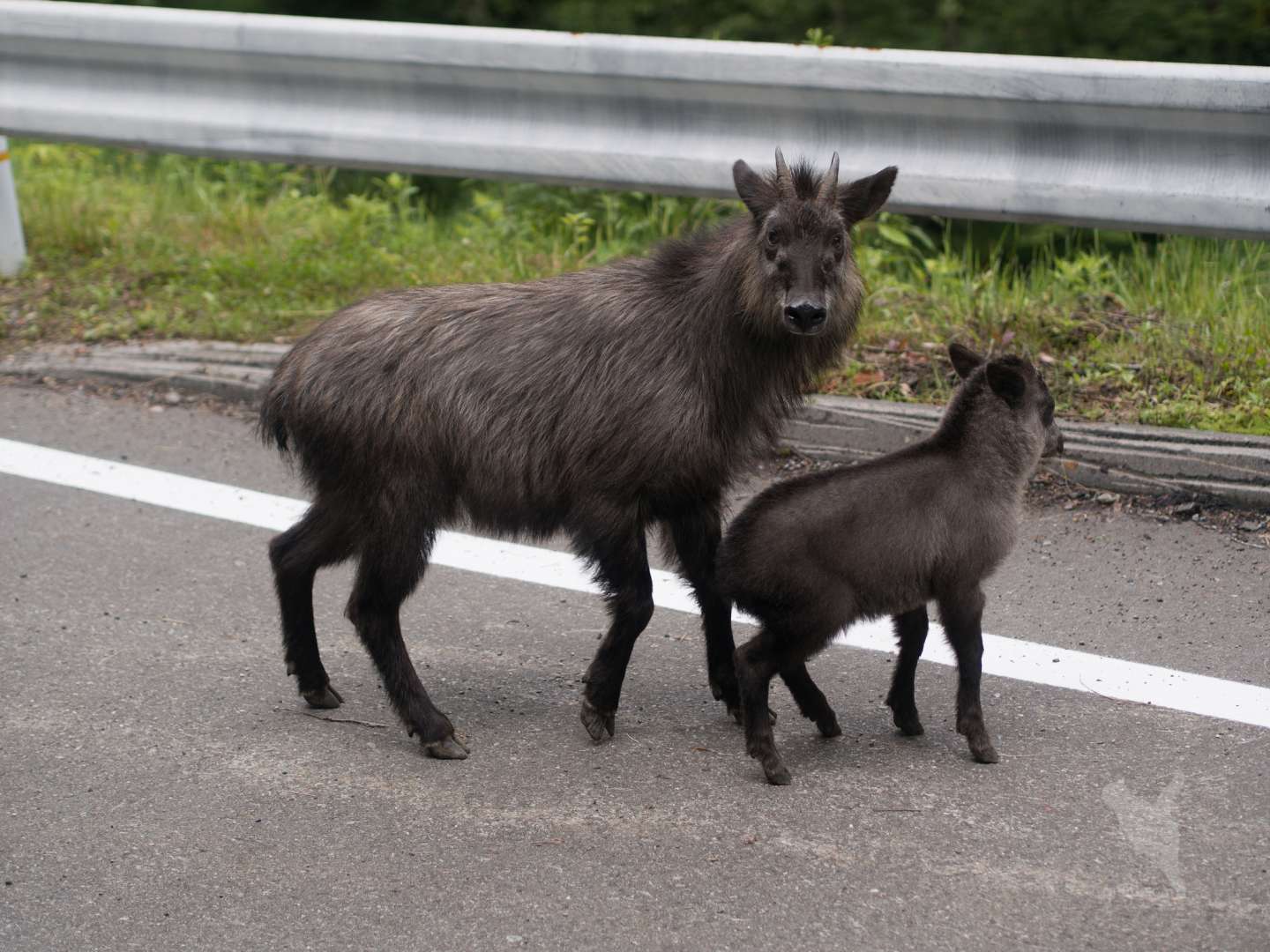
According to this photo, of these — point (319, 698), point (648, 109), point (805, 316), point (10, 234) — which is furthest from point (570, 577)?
point (10, 234)

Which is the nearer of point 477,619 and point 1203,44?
point 477,619

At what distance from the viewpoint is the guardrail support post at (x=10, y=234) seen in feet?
24.2

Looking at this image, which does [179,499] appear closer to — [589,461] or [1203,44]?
[589,461]

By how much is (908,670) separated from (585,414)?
1047 millimetres

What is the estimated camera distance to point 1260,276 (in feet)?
21.1

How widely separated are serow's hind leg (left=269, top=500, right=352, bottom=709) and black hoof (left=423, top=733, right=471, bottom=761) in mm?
428

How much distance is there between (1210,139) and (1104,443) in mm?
1077

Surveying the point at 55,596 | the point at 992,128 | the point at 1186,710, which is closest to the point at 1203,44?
the point at 992,128

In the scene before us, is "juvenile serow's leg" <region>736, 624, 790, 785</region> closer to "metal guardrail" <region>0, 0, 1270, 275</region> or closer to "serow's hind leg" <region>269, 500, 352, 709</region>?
"serow's hind leg" <region>269, 500, 352, 709</region>

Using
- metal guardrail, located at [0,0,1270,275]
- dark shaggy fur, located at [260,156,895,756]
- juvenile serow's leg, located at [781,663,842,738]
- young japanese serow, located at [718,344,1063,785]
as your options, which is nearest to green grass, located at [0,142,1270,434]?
metal guardrail, located at [0,0,1270,275]

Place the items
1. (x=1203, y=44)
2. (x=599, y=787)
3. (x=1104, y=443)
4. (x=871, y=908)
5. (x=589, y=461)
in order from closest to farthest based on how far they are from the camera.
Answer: (x=871, y=908), (x=599, y=787), (x=589, y=461), (x=1104, y=443), (x=1203, y=44)

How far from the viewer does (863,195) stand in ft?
13.4

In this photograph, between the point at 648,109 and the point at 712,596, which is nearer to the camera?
the point at 712,596

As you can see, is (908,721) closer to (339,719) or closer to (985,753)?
(985,753)
